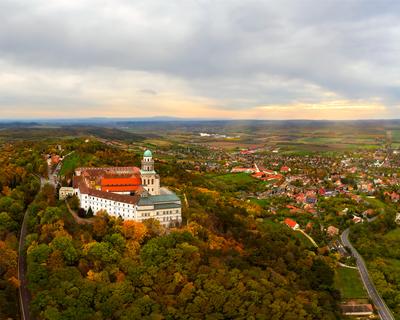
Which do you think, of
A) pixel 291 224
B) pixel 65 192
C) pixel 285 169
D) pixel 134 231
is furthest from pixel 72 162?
pixel 285 169

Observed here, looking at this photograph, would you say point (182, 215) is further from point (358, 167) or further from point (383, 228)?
point (358, 167)

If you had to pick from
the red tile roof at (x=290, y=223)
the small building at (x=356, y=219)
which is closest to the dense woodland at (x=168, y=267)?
the red tile roof at (x=290, y=223)

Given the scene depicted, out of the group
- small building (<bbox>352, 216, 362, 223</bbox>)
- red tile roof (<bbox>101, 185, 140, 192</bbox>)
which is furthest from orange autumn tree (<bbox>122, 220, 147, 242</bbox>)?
small building (<bbox>352, 216, 362, 223</bbox>)

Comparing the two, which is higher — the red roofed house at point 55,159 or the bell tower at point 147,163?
the bell tower at point 147,163

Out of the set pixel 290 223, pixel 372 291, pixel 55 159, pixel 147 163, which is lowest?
pixel 372 291

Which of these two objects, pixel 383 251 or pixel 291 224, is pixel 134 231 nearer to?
pixel 291 224

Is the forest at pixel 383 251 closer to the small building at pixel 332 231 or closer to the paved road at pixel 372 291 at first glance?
the paved road at pixel 372 291
